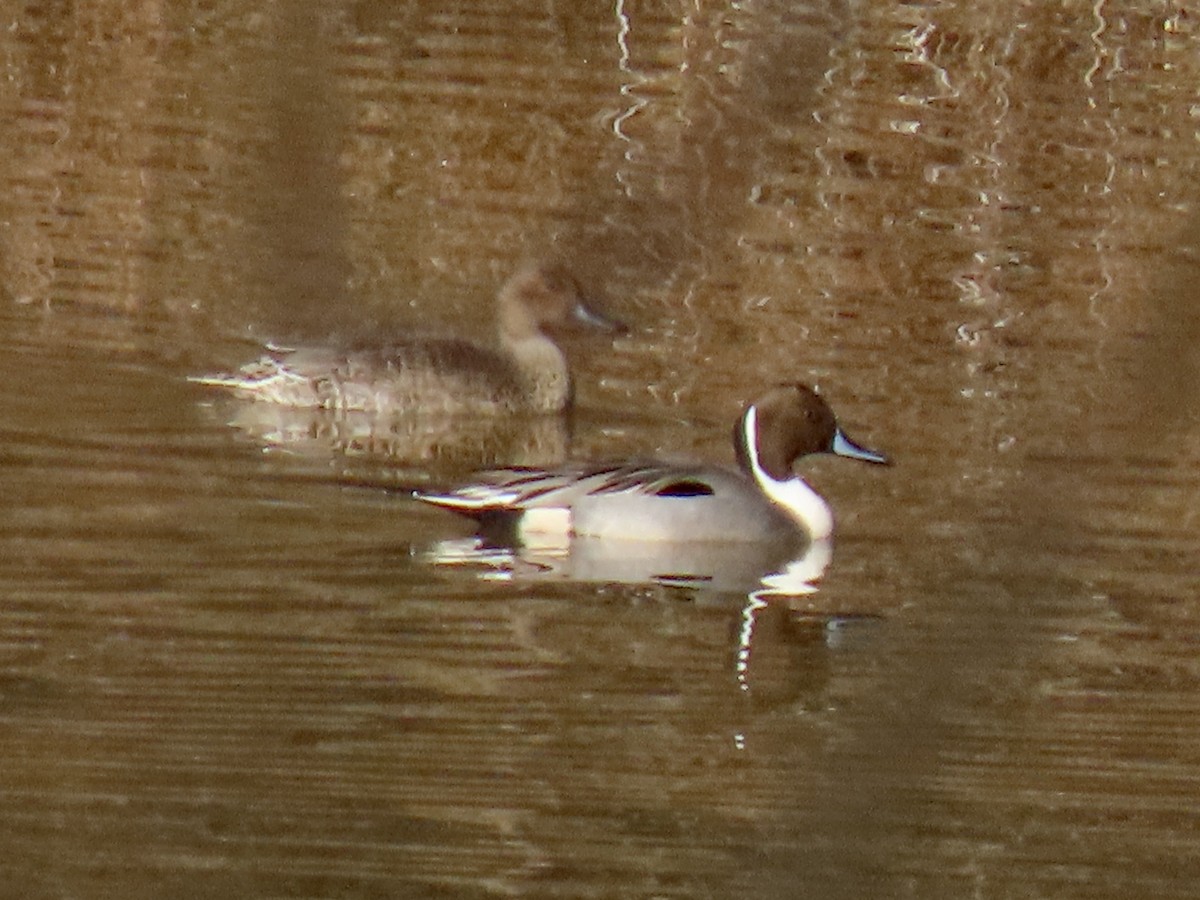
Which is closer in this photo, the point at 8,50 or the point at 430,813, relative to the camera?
the point at 430,813

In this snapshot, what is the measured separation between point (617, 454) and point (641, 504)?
125 cm

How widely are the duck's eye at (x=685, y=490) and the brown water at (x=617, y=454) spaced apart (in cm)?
43

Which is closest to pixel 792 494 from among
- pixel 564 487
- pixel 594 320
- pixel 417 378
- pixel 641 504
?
pixel 641 504

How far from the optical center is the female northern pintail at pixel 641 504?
27.0ft

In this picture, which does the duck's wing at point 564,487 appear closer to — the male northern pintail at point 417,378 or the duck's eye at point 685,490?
the duck's eye at point 685,490

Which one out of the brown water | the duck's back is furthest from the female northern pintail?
the duck's back

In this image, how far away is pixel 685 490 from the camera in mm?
8312

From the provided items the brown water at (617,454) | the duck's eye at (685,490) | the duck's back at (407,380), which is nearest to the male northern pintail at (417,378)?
the duck's back at (407,380)

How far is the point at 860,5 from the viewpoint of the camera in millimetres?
16516

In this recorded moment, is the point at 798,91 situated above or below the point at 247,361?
above

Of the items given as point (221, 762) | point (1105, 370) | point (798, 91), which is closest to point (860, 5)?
point (1105, 370)

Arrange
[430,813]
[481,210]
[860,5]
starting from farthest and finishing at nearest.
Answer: [860,5], [481,210], [430,813]

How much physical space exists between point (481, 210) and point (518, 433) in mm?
2984

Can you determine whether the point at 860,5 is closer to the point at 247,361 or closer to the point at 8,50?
the point at 8,50
